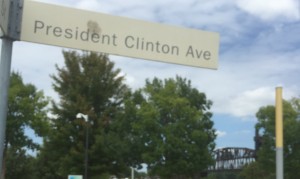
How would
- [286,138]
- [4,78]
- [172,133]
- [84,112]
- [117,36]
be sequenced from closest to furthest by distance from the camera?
[4,78] < [117,36] < [172,133] < [286,138] < [84,112]

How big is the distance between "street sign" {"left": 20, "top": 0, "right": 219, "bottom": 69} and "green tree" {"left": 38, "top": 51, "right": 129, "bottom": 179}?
35023mm

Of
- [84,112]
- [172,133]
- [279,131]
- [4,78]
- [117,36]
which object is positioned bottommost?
[279,131]

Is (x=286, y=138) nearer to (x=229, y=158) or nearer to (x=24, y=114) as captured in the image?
(x=24, y=114)

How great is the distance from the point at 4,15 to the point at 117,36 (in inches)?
34.4

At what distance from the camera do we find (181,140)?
113 feet

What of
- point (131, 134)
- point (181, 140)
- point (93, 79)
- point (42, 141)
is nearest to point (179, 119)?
point (181, 140)

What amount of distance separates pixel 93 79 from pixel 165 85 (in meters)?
7.82

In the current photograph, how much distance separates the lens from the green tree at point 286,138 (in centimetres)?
3772

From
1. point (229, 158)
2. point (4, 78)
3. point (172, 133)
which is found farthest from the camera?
point (229, 158)

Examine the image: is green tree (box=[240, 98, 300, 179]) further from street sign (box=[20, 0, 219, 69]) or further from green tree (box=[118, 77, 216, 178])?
street sign (box=[20, 0, 219, 69])

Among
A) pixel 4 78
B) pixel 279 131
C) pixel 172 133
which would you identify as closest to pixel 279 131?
pixel 279 131

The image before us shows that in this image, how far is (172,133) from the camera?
34.5 meters

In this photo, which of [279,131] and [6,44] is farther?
[279,131]

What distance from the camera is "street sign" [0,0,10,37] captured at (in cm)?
354
